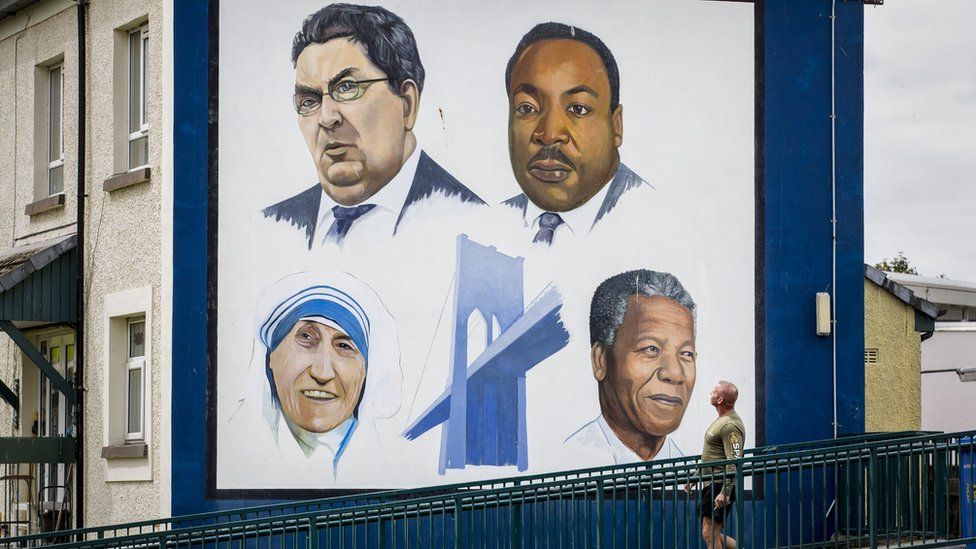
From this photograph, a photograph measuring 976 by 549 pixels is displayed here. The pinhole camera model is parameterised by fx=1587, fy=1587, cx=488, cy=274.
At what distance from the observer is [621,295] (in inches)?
744

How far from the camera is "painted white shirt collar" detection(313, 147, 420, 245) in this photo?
18547mm

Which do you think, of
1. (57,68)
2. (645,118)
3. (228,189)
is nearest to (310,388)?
(228,189)

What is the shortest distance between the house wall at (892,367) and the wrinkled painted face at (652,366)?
36.3ft

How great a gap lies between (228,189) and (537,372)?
4.18 metres

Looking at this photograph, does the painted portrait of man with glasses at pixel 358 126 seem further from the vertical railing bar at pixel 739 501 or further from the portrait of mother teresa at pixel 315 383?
the vertical railing bar at pixel 739 501

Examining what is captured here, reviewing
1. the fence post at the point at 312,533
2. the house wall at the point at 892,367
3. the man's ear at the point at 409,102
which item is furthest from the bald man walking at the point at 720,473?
the house wall at the point at 892,367

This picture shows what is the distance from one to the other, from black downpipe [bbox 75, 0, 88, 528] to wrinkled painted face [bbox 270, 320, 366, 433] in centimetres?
312

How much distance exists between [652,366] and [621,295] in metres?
0.92

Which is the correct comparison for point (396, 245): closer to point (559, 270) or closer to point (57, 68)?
point (559, 270)

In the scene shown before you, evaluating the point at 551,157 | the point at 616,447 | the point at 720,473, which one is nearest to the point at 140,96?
the point at 551,157

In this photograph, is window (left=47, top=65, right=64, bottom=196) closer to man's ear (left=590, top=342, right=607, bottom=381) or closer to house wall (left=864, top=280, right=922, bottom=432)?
man's ear (left=590, top=342, right=607, bottom=381)

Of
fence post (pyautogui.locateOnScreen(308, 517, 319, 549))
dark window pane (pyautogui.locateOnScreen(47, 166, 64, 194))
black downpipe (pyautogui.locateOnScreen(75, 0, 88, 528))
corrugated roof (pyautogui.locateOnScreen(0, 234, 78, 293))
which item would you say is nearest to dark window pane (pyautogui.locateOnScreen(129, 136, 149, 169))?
black downpipe (pyautogui.locateOnScreen(75, 0, 88, 528))

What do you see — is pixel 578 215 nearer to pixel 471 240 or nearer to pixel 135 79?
pixel 471 240

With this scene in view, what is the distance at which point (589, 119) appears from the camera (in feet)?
62.2
